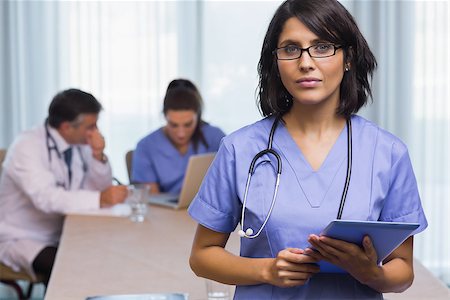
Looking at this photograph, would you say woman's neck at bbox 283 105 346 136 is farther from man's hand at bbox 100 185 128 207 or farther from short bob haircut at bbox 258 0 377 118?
man's hand at bbox 100 185 128 207

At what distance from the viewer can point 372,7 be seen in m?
4.88

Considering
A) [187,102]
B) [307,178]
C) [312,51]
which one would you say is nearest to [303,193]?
[307,178]

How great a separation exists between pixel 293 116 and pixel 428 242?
3.58m

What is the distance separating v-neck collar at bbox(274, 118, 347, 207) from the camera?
158cm

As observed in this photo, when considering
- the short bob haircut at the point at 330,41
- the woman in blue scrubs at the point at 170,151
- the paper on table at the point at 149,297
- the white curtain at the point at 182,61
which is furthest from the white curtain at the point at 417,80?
the short bob haircut at the point at 330,41

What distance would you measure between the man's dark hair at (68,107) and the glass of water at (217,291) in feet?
5.72

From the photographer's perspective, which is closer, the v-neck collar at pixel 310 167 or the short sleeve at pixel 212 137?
the v-neck collar at pixel 310 167

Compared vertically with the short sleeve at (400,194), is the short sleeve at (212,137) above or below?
below

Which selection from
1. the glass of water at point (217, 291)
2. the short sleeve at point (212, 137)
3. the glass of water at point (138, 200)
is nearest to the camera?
the glass of water at point (217, 291)

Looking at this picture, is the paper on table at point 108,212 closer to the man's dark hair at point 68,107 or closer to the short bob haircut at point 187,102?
the man's dark hair at point 68,107

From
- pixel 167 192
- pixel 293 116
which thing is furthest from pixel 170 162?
pixel 293 116

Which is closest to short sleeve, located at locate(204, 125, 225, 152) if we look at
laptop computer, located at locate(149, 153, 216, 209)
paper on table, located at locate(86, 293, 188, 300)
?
laptop computer, located at locate(149, 153, 216, 209)

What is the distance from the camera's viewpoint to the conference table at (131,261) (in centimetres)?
229

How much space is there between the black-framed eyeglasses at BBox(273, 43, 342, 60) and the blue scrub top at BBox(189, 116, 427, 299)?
17cm
